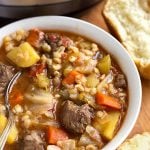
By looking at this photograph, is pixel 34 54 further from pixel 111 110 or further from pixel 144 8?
pixel 144 8

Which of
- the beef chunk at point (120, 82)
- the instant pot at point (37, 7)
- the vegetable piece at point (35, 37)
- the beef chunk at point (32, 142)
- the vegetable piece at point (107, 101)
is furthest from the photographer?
the instant pot at point (37, 7)

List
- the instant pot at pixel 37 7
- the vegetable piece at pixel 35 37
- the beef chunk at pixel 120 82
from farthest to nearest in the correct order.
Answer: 1. the instant pot at pixel 37 7
2. the vegetable piece at pixel 35 37
3. the beef chunk at pixel 120 82

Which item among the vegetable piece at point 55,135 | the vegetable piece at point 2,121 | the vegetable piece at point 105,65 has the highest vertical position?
the vegetable piece at point 105,65

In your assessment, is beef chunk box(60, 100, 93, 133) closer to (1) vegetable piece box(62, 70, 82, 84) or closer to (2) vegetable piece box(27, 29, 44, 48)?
(1) vegetable piece box(62, 70, 82, 84)

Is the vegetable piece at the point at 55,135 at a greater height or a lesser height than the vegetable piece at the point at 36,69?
lesser

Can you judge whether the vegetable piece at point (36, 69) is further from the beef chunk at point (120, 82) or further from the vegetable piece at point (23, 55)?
the beef chunk at point (120, 82)

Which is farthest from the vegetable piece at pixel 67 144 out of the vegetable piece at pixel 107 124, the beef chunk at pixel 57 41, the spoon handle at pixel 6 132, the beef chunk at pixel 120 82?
the beef chunk at pixel 57 41
